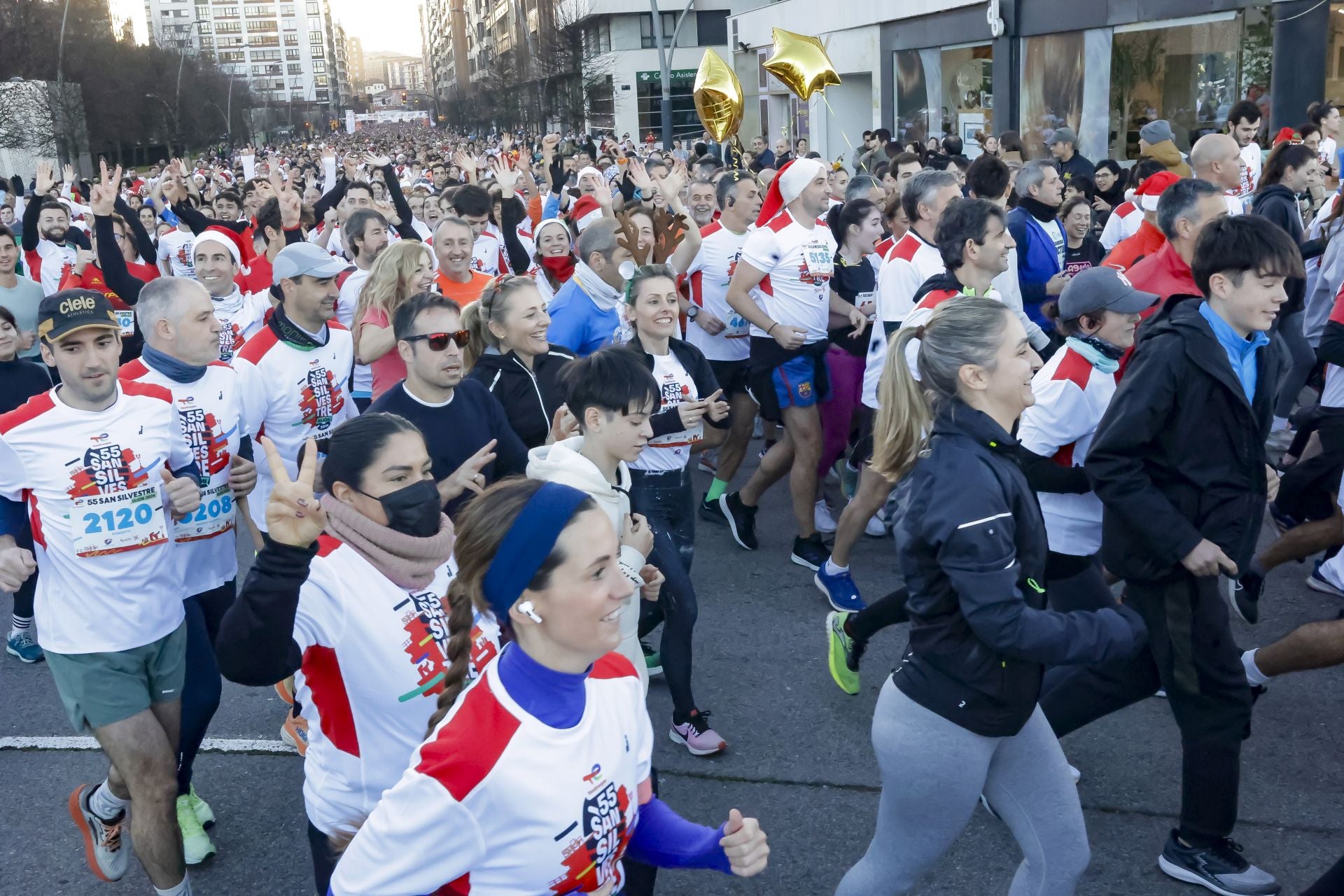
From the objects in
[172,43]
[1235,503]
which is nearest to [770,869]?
[1235,503]

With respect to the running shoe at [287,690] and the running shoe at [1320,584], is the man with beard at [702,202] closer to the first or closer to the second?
the running shoe at [1320,584]

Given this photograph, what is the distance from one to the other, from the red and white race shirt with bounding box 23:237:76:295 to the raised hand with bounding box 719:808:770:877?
9567 mm

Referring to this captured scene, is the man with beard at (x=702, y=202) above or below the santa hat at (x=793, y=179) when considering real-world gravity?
below

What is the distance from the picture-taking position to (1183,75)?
2012cm

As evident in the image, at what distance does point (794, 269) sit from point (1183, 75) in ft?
53.2

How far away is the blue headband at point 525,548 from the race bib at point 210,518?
2444mm

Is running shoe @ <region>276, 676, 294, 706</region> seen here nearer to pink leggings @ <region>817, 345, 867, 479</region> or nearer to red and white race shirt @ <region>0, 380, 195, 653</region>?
red and white race shirt @ <region>0, 380, 195, 653</region>

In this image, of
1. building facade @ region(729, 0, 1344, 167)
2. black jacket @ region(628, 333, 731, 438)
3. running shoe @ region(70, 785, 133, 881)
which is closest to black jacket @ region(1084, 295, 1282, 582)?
black jacket @ region(628, 333, 731, 438)

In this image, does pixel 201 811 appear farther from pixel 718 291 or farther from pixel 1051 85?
pixel 1051 85

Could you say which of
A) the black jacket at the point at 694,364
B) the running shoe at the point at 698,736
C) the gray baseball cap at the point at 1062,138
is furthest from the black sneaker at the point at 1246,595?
the gray baseball cap at the point at 1062,138

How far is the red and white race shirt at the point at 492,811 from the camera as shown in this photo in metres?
2.06

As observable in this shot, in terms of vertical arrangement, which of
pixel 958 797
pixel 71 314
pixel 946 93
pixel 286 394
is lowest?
pixel 958 797

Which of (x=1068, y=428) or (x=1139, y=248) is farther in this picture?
(x=1139, y=248)

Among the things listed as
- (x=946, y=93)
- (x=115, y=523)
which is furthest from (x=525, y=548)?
(x=946, y=93)
